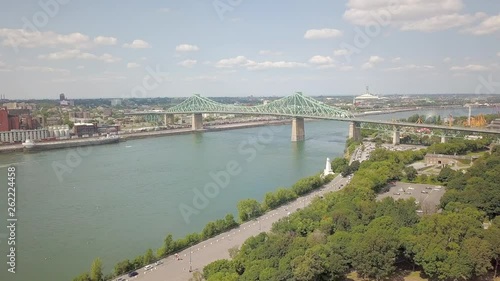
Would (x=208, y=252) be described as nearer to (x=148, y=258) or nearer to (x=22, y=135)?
(x=148, y=258)

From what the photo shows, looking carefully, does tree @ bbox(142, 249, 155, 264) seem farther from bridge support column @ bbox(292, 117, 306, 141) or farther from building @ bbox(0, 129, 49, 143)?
building @ bbox(0, 129, 49, 143)

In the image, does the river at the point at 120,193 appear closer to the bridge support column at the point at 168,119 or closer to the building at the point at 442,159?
the building at the point at 442,159

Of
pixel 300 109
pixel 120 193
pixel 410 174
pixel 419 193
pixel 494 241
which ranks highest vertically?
pixel 300 109

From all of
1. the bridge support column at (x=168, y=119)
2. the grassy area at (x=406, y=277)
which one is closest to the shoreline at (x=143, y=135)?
the bridge support column at (x=168, y=119)

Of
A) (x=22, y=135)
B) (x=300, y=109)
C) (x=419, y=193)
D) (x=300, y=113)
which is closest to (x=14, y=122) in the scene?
(x=22, y=135)

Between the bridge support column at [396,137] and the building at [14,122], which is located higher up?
the building at [14,122]
